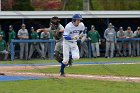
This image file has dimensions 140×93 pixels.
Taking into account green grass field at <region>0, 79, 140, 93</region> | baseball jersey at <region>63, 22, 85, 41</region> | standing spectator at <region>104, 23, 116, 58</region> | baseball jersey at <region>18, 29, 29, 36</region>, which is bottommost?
green grass field at <region>0, 79, 140, 93</region>

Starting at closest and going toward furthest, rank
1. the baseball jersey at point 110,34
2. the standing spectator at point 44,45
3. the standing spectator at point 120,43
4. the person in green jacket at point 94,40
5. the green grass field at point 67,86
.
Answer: the green grass field at point 67,86 → the standing spectator at point 44,45 → the baseball jersey at point 110,34 → the person in green jacket at point 94,40 → the standing spectator at point 120,43

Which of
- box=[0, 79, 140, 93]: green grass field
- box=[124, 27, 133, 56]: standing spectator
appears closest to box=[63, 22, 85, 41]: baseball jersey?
box=[0, 79, 140, 93]: green grass field

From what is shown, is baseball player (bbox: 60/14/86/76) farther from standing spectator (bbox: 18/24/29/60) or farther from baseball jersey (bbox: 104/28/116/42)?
baseball jersey (bbox: 104/28/116/42)

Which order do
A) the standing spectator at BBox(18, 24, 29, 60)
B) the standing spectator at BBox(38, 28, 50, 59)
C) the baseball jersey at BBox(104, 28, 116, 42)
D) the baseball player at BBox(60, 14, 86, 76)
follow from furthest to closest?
the baseball jersey at BBox(104, 28, 116, 42) → the standing spectator at BBox(38, 28, 50, 59) → the standing spectator at BBox(18, 24, 29, 60) → the baseball player at BBox(60, 14, 86, 76)

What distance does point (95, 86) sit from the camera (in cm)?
1250

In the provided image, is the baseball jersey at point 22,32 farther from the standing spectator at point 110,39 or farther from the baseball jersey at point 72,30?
the baseball jersey at point 72,30

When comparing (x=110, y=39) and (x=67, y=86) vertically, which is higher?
(x=110, y=39)

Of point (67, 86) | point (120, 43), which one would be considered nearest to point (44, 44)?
point (120, 43)

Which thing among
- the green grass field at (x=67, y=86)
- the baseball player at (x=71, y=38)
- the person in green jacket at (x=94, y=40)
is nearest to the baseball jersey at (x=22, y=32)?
the person in green jacket at (x=94, y=40)

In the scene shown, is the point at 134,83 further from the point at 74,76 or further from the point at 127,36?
the point at 127,36

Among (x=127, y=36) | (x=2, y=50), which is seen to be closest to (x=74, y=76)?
(x=2, y=50)

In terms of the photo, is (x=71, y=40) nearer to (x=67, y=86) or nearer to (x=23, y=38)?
(x=67, y=86)

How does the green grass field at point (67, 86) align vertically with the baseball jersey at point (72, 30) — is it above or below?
below

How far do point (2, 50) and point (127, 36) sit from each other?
719 cm
